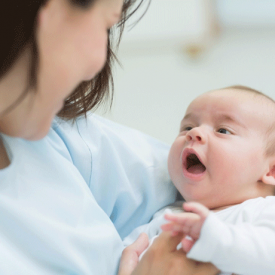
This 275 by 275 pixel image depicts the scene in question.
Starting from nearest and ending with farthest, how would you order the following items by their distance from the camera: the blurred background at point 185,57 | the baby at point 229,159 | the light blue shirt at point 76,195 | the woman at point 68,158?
the woman at point 68,158 < the light blue shirt at point 76,195 < the baby at point 229,159 < the blurred background at point 185,57

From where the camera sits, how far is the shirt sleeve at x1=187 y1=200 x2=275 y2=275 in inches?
22.0

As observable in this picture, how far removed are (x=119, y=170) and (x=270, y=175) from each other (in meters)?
0.34

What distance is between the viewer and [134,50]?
2.60m

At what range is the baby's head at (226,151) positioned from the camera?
801 mm

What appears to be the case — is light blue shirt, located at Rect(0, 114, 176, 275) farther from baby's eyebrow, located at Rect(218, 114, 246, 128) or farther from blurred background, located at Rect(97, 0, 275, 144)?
blurred background, located at Rect(97, 0, 275, 144)

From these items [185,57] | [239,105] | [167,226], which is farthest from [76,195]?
[185,57]

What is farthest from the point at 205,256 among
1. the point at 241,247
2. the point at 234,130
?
the point at 234,130

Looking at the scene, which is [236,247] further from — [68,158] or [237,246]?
[68,158]

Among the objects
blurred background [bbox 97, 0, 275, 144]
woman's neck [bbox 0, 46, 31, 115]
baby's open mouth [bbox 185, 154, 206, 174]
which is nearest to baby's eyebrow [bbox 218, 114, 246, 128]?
baby's open mouth [bbox 185, 154, 206, 174]

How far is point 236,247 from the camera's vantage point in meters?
0.58

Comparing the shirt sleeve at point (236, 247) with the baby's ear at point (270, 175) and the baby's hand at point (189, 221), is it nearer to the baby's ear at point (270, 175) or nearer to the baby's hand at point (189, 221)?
the baby's hand at point (189, 221)

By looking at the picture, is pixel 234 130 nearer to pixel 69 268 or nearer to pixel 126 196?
pixel 126 196

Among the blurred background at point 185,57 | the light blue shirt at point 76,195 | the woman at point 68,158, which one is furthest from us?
the blurred background at point 185,57

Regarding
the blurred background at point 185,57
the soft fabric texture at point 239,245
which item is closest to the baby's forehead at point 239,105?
the soft fabric texture at point 239,245
